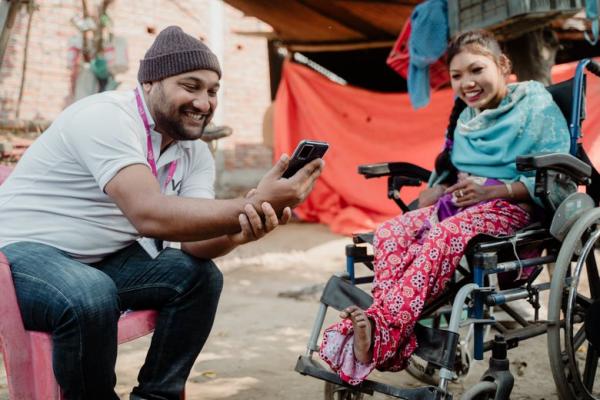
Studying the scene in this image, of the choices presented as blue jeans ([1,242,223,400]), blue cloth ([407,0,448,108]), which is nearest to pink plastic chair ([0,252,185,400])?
blue jeans ([1,242,223,400])

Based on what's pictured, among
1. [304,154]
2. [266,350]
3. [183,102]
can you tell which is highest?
[183,102]

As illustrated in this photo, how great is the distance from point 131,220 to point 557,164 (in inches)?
63.1

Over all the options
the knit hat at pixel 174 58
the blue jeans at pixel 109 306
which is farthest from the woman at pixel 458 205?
the knit hat at pixel 174 58

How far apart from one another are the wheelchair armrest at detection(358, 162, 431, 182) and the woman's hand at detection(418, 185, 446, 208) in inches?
3.9

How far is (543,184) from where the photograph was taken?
8.42 ft

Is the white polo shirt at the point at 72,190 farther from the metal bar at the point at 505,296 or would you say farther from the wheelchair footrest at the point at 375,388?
the metal bar at the point at 505,296

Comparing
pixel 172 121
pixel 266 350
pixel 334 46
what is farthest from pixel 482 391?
pixel 334 46

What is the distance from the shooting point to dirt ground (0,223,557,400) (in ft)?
10.1

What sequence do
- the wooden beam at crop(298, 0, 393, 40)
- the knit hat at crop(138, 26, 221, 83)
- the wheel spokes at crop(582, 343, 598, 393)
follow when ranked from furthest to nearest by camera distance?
the wooden beam at crop(298, 0, 393, 40) < the wheel spokes at crop(582, 343, 598, 393) < the knit hat at crop(138, 26, 221, 83)

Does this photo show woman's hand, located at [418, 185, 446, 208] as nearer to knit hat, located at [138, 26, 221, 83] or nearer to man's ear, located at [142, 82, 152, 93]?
knit hat, located at [138, 26, 221, 83]

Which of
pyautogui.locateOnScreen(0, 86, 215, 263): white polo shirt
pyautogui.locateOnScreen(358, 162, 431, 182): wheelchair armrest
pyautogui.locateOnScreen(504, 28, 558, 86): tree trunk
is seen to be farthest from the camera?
pyautogui.locateOnScreen(504, 28, 558, 86): tree trunk

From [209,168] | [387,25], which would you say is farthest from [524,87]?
[387,25]

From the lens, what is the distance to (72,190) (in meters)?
2.26

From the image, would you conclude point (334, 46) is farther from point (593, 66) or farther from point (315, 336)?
point (315, 336)
